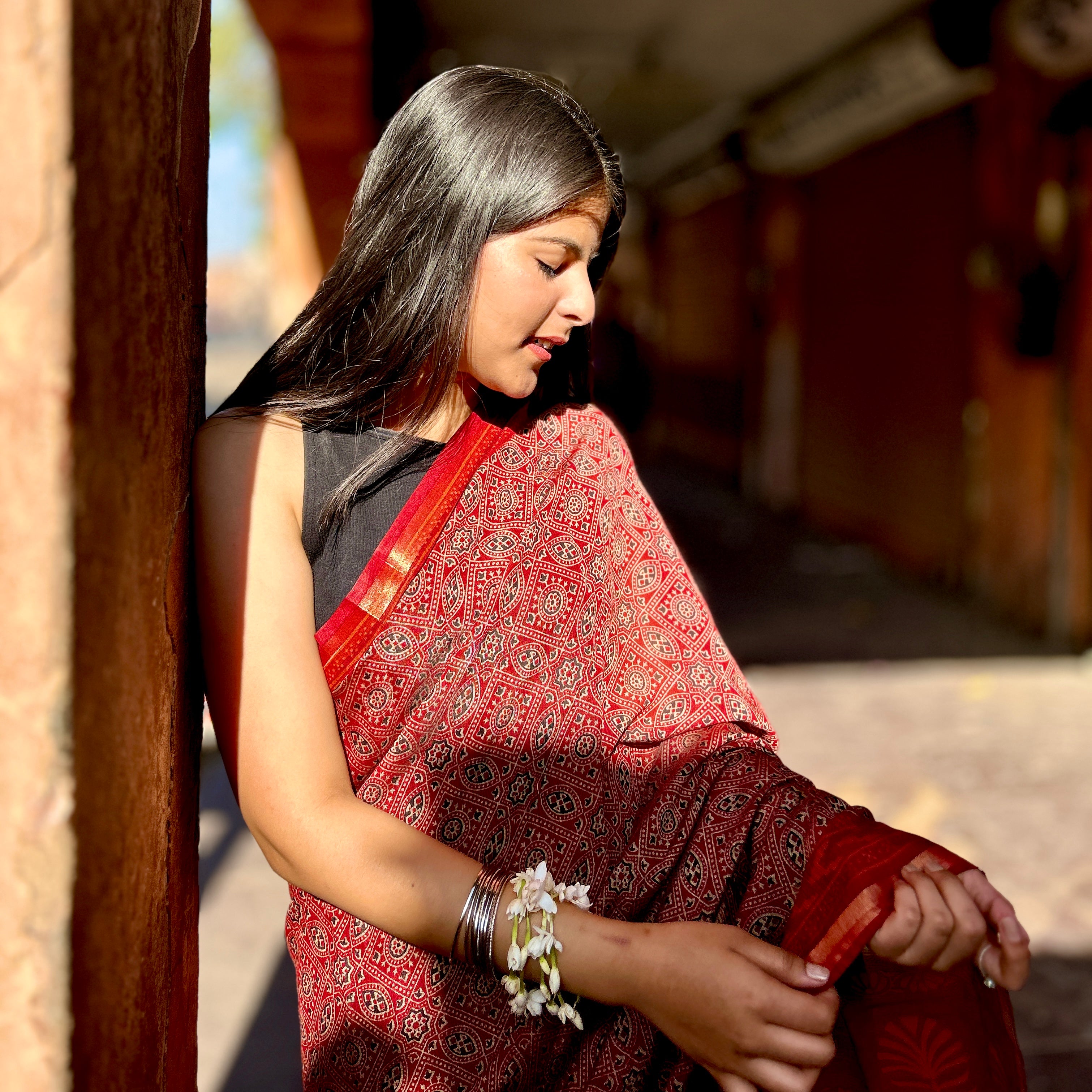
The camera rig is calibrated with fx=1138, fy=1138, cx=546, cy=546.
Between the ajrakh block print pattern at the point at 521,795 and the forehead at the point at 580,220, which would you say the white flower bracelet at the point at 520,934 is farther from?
the forehead at the point at 580,220

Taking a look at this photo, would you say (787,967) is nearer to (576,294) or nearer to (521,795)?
(521,795)

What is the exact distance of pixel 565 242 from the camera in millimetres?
1359

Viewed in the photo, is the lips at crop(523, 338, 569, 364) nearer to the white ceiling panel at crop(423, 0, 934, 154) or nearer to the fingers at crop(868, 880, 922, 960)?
the fingers at crop(868, 880, 922, 960)

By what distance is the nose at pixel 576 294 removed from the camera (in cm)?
140

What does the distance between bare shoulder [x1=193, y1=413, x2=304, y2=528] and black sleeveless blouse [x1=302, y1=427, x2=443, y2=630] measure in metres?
0.02

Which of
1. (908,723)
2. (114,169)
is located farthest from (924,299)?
(114,169)

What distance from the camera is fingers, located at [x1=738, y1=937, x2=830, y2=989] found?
3.67ft

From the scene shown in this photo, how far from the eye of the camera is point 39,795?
0.74m

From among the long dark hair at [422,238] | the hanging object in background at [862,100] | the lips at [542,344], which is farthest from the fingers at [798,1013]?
the hanging object in background at [862,100]

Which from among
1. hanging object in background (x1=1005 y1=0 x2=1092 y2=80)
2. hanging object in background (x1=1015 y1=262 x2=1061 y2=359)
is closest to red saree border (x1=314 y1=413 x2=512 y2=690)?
hanging object in background (x1=1005 y1=0 x2=1092 y2=80)

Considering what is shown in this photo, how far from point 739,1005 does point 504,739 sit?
400mm

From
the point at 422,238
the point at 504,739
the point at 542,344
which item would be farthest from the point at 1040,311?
the point at 504,739

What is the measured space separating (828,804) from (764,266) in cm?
1061

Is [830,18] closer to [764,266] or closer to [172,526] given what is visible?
[764,266]
